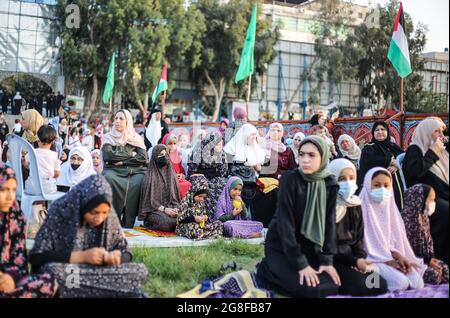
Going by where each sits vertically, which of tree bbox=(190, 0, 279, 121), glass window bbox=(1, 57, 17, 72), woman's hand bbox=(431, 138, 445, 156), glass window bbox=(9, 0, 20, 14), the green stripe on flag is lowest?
woman's hand bbox=(431, 138, 445, 156)

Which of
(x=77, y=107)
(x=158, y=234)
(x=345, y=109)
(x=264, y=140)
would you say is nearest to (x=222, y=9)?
(x=77, y=107)

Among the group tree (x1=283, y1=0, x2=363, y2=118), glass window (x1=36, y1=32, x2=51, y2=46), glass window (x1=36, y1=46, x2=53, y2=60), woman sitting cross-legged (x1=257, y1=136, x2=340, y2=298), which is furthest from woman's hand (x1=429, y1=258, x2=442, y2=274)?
tree (x1=283, y1=0, x2=363, y2=118)

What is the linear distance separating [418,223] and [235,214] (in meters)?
2.19

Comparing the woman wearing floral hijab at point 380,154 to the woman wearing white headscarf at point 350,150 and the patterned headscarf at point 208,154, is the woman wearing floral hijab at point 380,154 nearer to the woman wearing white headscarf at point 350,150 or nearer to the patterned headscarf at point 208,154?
the woman wearing white headscarf at point 350,150

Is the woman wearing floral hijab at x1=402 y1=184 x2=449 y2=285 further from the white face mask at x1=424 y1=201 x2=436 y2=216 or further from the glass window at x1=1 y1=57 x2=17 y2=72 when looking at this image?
the glass window at x1=1 y1=57 x2=17 y2=72

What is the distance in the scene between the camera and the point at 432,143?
391 centimetres

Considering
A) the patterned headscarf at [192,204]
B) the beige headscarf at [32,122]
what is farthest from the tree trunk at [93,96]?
the patterned headscarf at [192,204]

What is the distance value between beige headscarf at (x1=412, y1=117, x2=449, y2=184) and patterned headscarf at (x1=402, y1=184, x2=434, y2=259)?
0.97 ft

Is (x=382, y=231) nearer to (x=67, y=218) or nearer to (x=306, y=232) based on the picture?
(x=306, y=232)

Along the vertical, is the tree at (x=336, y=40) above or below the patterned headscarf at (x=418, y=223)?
above

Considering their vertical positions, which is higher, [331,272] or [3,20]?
[3,20]

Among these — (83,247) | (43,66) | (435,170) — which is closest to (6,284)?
(83,247)

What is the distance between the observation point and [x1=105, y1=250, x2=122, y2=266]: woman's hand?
290 cm

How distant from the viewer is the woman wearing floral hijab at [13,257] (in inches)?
105
